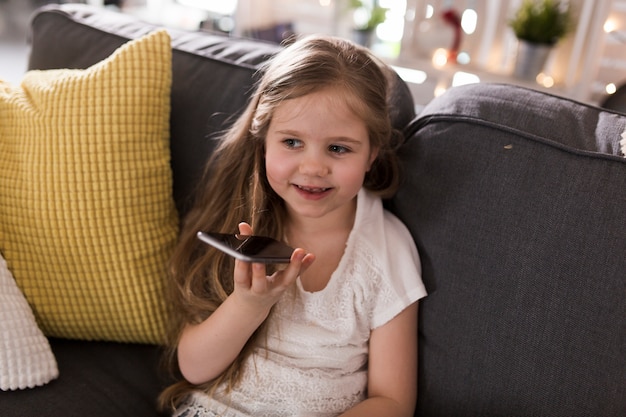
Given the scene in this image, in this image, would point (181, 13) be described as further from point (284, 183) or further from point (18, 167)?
point (284, 183)

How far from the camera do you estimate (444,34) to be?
272 centimetres

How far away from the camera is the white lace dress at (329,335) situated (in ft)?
3.29

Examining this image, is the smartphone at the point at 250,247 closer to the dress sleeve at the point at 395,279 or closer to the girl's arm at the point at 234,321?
the girl's arm at the point at 234,321

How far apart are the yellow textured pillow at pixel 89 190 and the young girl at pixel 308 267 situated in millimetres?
92

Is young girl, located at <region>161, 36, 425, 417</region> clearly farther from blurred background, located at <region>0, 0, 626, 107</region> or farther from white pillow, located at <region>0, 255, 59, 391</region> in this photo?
blurred background, located at <region>0, 0, 626, 107</region>

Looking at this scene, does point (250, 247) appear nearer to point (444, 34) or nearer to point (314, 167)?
point (314, 167)

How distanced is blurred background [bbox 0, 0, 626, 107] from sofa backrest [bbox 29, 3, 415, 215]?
0.82 metres

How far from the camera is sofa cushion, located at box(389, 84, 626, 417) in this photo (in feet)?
2.93

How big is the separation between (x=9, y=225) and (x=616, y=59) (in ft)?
7.39

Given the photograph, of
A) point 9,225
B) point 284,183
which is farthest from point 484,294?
point 9,225

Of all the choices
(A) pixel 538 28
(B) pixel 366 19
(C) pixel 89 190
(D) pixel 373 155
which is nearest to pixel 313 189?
(D) pixel 373 155

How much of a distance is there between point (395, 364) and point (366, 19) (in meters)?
2.30

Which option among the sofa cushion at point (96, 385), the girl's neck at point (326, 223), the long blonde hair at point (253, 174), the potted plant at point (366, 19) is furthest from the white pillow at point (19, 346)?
the potted plant at point (366, 19)

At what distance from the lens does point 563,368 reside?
0.91m
